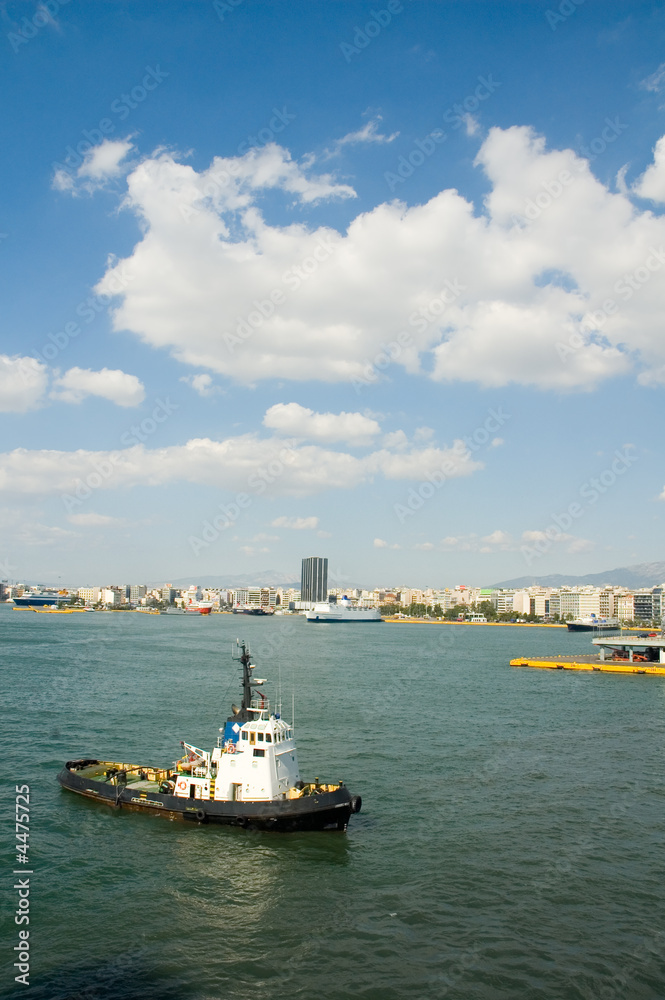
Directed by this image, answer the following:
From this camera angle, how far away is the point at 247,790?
2714 cm

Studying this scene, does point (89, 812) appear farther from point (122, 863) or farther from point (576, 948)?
point (576, 948)

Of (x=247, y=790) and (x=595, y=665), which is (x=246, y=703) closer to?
(x=247, y=790)

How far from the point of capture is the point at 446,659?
10069 cm

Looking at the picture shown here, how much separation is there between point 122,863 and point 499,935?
44.1ft

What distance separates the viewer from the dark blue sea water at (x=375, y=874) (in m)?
17.2

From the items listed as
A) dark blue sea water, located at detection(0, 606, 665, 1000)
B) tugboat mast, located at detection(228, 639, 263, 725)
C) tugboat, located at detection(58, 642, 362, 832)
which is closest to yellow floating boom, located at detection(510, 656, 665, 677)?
dark blue sea water, located at detection(0, 606, 665, 1000)

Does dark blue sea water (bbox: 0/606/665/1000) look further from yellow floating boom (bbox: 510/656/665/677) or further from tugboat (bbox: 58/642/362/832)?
yellow floating boom (bbox: 510/656/665/677)

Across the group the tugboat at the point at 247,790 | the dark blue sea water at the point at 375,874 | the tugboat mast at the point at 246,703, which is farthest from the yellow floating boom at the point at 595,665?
the tugboat mast at the point at 246,703

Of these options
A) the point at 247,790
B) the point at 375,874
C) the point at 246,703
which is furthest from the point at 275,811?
the point at 375,874

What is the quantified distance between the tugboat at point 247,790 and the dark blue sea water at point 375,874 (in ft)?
→ 2.31

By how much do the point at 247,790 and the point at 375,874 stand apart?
6.59 metres

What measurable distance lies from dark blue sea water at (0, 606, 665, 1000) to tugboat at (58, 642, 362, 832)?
2.31 ft

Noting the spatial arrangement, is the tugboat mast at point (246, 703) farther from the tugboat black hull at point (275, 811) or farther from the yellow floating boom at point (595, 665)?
the yellow floating boom at point (595, 665)

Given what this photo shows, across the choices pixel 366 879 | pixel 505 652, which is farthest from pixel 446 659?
pixel 366 879
